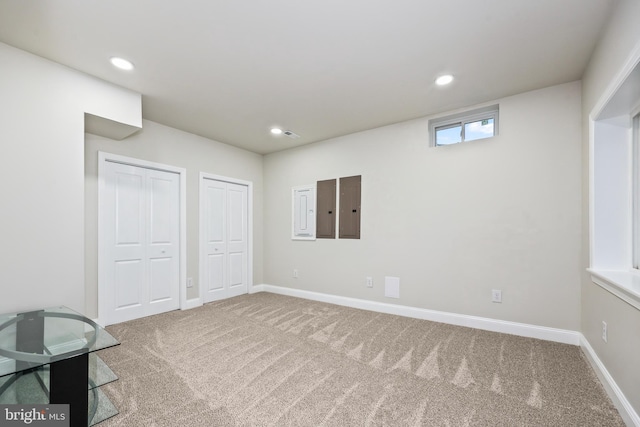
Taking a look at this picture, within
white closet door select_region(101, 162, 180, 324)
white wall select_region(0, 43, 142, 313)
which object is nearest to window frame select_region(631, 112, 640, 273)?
white wall select_region(0, 43, 142, 313)

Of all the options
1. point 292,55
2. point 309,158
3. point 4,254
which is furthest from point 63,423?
point 309,158

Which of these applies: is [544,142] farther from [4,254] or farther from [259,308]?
[4,254]

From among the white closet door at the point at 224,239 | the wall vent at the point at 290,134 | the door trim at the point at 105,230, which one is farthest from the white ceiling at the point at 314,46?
the white closet door at the point at 224,239

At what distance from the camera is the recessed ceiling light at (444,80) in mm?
2613

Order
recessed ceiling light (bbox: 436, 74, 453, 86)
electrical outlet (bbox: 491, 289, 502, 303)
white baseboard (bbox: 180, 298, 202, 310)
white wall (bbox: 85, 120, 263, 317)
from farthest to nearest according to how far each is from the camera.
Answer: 1. white baseboard (bbox: 180, 298, 202, 310)
2. white wall (bbox: 85, 120, 263, 317)
3. electrical outlet (bbox: 491, 289, 502, 303)
4. recessed ceiling light (bbox: 436, 74, 453, 86)

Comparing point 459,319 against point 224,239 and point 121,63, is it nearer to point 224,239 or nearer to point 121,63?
point 224,239

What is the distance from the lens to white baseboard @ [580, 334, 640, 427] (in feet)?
5.15

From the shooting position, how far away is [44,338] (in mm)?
1742

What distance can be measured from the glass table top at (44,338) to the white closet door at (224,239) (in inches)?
87.0

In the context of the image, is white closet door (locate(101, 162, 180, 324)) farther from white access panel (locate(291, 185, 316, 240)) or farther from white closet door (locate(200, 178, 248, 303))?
white access panel (locate(291, 185, 316, 240))

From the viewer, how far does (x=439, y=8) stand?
5.96 ft

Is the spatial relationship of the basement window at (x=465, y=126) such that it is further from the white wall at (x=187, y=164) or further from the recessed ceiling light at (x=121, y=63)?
the recessed ceiling light at (x=121, y=63)

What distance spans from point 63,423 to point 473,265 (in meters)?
3.51

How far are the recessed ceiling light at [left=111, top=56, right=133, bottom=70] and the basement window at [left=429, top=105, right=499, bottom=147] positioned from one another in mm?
3168
